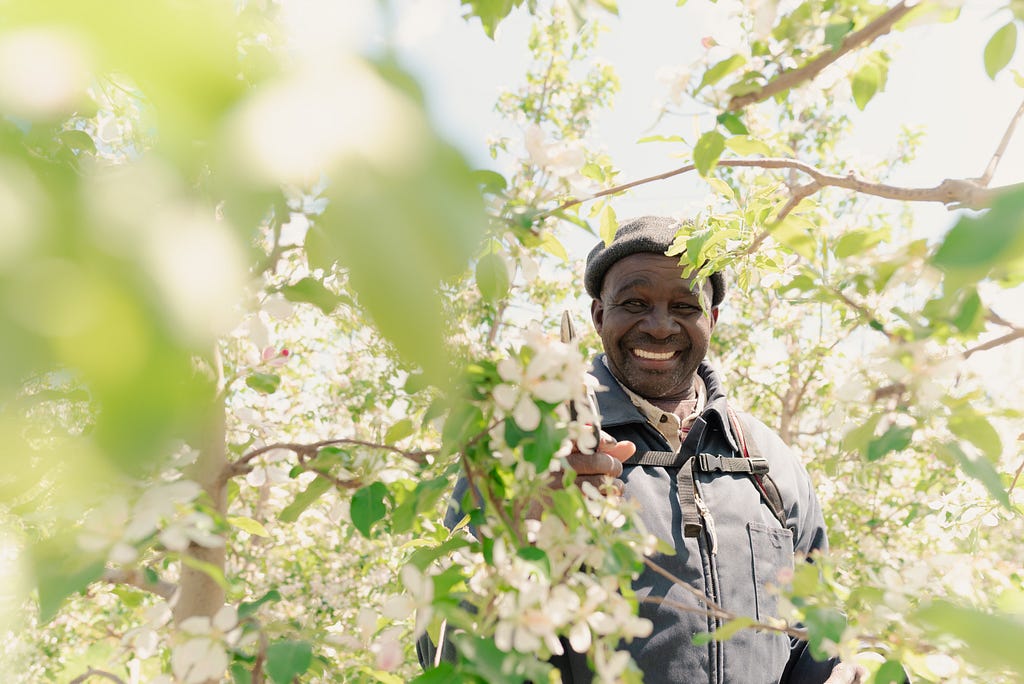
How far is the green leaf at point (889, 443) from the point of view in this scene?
2.71ft

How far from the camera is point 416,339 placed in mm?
214

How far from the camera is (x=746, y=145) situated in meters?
1.13

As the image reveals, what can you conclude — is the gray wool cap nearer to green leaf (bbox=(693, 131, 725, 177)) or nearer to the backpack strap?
the backpack strap

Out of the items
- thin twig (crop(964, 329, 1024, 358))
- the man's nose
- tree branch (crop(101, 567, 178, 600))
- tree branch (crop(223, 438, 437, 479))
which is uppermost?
the man's nose

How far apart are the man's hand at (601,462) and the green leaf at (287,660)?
22.7 inches

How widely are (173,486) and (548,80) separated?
592cm

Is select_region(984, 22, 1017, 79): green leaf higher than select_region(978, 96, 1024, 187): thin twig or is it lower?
higher

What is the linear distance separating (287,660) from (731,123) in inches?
34.7

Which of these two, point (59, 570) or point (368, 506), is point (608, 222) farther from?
point (59, 570)

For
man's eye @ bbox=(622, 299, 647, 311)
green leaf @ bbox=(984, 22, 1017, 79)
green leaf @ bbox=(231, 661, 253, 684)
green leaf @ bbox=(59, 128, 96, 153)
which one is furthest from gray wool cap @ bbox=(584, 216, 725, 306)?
green leaf @ bbox=(231, 661, 253, 684)


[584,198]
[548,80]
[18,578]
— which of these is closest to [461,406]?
[584,198]

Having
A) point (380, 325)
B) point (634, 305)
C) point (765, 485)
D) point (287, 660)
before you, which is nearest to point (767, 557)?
point (765, 485)

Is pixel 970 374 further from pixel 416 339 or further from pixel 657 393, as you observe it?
pixel 657 393

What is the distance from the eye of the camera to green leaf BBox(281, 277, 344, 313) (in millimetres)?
892
